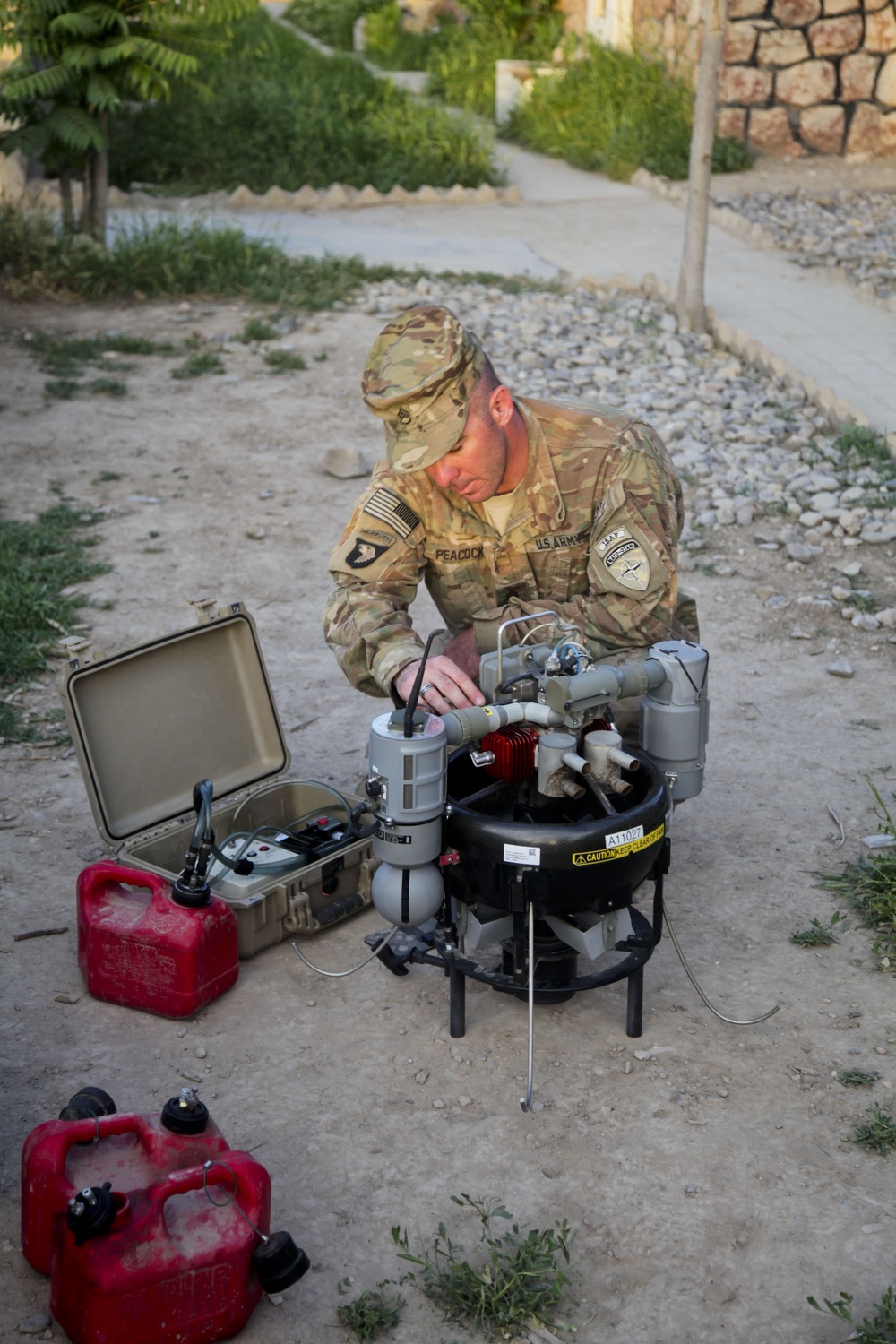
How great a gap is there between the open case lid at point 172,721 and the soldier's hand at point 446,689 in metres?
0.93

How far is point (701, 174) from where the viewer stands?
347 inches

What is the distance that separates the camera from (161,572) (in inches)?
240

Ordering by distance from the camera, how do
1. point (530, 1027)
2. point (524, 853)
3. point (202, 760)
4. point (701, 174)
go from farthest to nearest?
point (701, 174)
point (202, 760)
point (530, 1027)
point (524, 853)

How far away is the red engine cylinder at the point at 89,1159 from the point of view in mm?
2502

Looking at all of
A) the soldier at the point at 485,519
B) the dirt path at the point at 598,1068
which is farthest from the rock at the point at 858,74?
the soldier at the point at 485,519

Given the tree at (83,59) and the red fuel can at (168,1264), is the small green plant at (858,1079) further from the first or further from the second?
the tree at (83,59)

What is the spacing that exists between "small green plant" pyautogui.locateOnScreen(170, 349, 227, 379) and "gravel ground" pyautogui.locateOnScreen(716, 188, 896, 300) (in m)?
4.59

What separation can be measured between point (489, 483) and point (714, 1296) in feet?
6.21

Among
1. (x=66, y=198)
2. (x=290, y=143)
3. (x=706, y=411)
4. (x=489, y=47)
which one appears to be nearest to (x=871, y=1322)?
(x=706, y=411)

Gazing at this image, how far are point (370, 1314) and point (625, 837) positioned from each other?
1008 mm

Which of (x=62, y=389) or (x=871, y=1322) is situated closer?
(x=871, y=1322)

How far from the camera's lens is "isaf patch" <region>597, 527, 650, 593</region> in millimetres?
3436

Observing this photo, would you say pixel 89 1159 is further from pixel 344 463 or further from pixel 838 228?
pixel 838 228

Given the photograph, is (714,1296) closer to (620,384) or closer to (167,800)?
(167,800)
